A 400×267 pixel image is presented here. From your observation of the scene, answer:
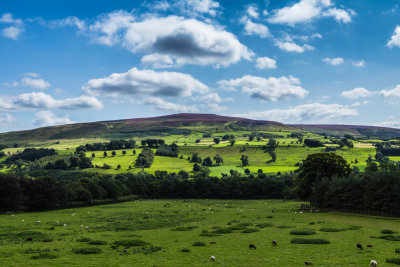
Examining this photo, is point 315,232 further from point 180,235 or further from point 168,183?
point 168,183

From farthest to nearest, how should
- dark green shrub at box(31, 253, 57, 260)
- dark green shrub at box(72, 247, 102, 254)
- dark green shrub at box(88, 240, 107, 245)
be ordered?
dark green shrub at box(88, 240, 107, 245), dark green shrub at box(72, 247, 102, 254), dark green shrub at box(31, 253, 57, 260)

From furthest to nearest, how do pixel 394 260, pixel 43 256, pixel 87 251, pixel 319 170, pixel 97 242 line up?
1. pixel 319 170
2. pixel 97 242
3. pixel 87 251
4. pixel 43 256
5. pixel 394 260

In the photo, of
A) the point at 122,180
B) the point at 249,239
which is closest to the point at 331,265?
the point at 249,239

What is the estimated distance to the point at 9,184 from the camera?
81.7 metres

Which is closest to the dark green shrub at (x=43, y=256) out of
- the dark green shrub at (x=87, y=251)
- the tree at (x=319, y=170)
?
the dark green shrub at (x=87, y=251)

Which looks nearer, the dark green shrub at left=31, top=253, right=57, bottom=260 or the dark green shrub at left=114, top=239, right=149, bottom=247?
the dark green shrub at left=31, top=253, right=57, bottom=260

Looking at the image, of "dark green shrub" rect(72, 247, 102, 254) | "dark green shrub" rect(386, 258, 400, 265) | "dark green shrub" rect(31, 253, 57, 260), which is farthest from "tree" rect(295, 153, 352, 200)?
"dark green shrub" rect(31, 253, 57, 260)

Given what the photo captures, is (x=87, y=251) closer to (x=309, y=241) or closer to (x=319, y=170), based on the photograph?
(x=309, y=241)

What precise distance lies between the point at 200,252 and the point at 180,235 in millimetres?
12517

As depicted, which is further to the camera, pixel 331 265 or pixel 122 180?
pixel 122 180

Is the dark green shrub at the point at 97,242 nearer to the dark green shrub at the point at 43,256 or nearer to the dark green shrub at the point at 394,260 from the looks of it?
the dark green shrub at the point at 43,256

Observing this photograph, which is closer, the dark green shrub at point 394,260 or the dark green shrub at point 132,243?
the dark green shrub at point 394,260

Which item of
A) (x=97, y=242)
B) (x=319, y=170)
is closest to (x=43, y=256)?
(x=97, y=242)

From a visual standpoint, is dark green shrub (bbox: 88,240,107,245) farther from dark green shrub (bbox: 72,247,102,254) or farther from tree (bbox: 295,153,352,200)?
tree (bbox: 295,153,352,200)
